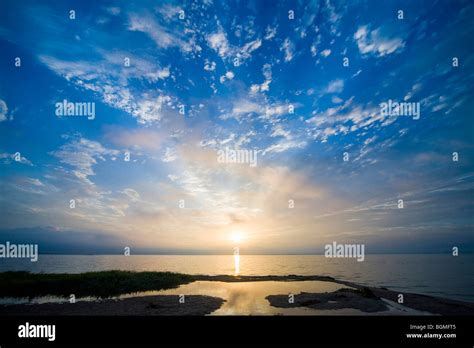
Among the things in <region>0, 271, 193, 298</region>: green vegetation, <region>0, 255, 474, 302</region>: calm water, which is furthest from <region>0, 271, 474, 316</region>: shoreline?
<region>0, 255, 474, 302</region>: calm water

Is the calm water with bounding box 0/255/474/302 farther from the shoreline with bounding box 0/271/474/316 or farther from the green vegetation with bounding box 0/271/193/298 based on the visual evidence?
the green vegetation with bounding box 0/271/193/298

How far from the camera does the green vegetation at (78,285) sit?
31.9 m

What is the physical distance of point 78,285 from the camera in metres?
34.3

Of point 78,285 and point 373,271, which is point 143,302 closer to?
point 78,285

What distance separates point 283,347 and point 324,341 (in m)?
1.88

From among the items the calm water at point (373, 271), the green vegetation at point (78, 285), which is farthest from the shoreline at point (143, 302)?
the calm water at point (373, 271)

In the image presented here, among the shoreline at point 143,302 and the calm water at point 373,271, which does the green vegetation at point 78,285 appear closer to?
the shoreline at point 143,302

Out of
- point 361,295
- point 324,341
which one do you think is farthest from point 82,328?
point 361,295

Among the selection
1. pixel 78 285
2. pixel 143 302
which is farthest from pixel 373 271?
pixel 78 285

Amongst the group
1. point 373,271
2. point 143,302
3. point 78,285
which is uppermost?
point 143,302

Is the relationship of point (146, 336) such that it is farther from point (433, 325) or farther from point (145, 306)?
point (145, 306)

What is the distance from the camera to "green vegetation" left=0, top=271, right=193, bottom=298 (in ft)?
105

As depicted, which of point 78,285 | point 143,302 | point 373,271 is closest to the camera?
point 143,302

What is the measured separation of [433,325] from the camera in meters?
11.6
